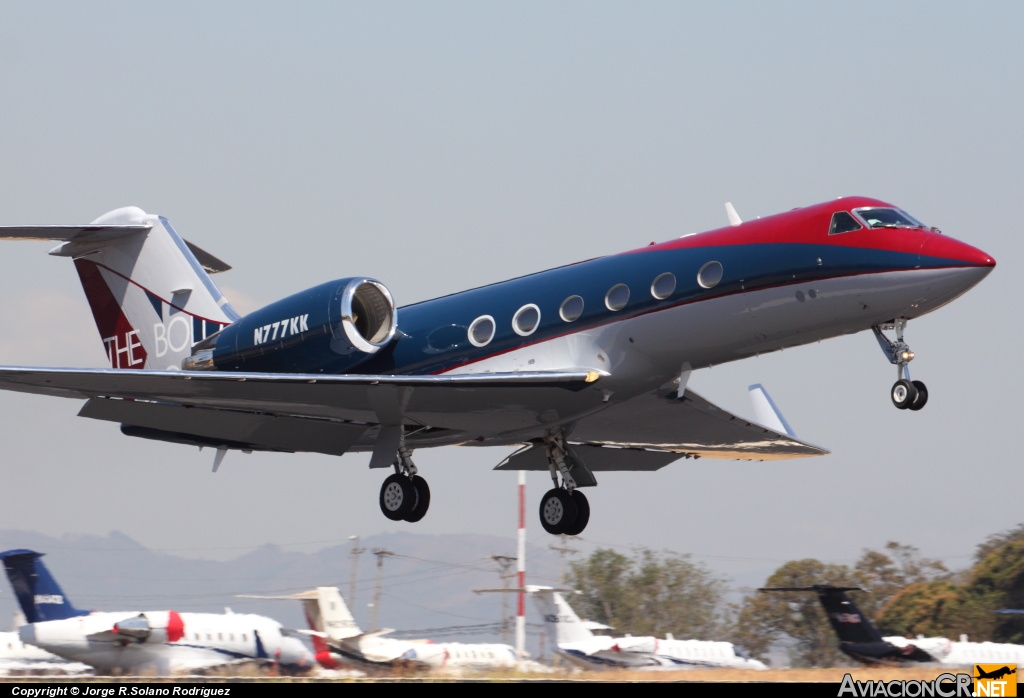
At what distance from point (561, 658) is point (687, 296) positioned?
2015 cm

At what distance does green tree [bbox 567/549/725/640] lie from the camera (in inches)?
2238

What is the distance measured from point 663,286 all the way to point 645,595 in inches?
1817

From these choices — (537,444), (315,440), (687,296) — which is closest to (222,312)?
(315,440)

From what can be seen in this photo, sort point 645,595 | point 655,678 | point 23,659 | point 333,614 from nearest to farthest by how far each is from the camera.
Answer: point 655,678 → point 23,659 → point 333,614 → point 645,595

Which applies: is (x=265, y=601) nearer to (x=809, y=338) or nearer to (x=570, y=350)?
(x=570, y=350)

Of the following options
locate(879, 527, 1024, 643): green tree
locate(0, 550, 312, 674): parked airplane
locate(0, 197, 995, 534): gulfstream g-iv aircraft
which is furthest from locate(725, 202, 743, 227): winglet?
locate(879, 527, 1024, 643): green tree

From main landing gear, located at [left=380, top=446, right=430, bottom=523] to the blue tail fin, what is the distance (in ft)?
46.3

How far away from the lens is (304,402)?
18688 mm

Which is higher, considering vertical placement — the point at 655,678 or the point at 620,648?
the point at 620,648

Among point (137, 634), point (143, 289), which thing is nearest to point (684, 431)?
point (143, 289)

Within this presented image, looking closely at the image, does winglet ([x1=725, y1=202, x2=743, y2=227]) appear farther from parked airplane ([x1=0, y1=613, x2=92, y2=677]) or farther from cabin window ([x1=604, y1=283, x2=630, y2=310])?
parked airplane ([x1=0, y1=613, x2=92, y2=677])

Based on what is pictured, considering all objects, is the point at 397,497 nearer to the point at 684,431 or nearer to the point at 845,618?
the point at 684,431

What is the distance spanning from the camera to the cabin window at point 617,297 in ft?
56.9

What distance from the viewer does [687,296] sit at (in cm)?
1681
